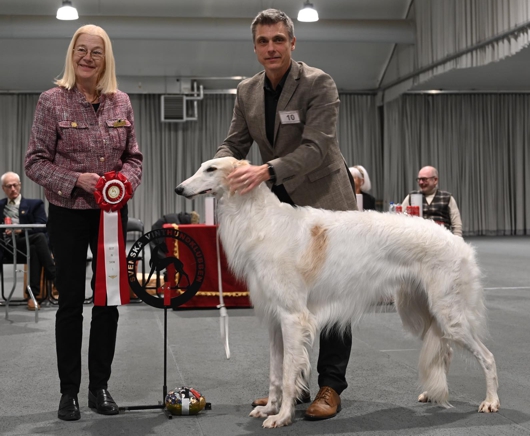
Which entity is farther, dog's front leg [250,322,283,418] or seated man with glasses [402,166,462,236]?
seated man with glasses [402,166,462,236]

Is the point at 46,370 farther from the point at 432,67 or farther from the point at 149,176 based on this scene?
the point at 149,176

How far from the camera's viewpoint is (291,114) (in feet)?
9.93

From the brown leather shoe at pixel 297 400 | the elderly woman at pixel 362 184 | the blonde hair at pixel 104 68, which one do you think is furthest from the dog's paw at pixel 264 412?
the elderly woman at pixel 362 184

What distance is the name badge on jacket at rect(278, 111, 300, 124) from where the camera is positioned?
303cm

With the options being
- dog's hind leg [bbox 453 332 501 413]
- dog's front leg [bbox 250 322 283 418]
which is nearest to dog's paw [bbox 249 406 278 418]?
dog's front leg [bbox 250 322 283 418]

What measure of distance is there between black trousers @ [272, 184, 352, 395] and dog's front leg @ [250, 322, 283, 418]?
203 millimetres

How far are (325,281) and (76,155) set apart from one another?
120 cm

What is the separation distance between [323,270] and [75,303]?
42.9 inches

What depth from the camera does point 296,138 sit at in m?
3.08

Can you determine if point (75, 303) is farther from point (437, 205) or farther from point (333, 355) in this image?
point (437, 205)

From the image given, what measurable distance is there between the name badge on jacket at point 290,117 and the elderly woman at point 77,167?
0.69 m

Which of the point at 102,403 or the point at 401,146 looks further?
the point at 401,146

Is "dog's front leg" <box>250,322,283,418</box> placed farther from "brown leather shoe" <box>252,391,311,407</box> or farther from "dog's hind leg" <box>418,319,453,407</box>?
"dog's hind leg" <box>418,319,453,407</box>

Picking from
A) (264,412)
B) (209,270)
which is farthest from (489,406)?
(209,270)
